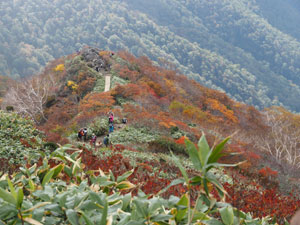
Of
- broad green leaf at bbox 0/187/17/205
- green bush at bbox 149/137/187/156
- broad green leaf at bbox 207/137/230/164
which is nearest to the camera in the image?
broad green leaf at bbox 207/137/230/164

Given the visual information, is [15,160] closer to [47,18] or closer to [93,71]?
[93,71]

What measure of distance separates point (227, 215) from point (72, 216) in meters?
0.60

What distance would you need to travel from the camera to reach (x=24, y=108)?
18703 millimetres

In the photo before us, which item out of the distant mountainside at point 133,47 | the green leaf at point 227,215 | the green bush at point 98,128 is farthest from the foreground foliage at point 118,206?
the distant mountainside at point 133,47

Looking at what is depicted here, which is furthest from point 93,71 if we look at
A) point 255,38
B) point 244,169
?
point 255,38

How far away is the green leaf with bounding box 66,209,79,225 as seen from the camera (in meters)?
1.06

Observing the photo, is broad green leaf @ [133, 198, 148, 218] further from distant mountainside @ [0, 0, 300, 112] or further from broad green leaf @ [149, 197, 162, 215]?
distant mountainside @ [0, 0, 300, 112]

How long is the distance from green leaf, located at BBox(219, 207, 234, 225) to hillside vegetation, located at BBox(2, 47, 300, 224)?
0.08 m

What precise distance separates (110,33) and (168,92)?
115m

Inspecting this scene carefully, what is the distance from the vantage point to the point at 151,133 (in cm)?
1361

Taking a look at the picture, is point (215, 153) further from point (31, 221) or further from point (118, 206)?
point (31, 221)

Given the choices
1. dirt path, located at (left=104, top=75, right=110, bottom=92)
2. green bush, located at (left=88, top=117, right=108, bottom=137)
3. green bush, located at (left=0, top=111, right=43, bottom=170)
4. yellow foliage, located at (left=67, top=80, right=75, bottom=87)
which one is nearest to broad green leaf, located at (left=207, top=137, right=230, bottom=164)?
green bush, located at (left=0, top=111, right=43, bottom=170)

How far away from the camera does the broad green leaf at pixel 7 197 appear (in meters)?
1.01

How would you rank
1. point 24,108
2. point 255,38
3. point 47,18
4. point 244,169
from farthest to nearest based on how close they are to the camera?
point 255,38
point 47,18
point 24,108
point 244,169
